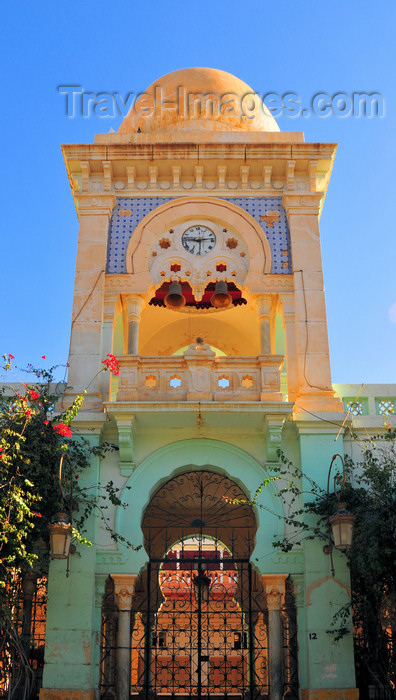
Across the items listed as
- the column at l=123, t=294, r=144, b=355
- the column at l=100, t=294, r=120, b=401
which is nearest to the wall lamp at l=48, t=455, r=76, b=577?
the column at l=100, t=294, r=120, b=401

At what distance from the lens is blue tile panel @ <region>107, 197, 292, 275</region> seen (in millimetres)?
14211

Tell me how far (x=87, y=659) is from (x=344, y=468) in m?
4.53

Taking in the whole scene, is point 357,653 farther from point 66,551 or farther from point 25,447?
point 25,447

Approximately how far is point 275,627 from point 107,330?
5.45 meters

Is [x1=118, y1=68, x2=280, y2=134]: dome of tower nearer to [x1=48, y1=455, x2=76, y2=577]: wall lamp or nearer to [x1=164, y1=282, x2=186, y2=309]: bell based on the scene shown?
[x1=164, y1=282, x2=186, y2=309]: bell

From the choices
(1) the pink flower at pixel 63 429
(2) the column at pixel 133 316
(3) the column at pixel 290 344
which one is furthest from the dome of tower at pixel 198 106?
(1) the pink flower at pixel 63 429

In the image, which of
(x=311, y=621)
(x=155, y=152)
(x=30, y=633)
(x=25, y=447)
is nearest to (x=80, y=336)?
(x=25, y=447)

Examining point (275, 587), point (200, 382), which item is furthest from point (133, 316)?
point (275, 587)

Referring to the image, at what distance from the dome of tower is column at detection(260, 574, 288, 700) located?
857 centimetres

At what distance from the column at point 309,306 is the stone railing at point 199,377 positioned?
593 mm

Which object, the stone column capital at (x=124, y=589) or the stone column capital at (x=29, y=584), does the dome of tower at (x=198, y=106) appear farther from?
the stone column capital at (x=29, y=584)

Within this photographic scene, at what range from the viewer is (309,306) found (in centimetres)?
1363

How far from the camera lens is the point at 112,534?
11992 mm

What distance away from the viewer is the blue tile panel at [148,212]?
46.6ft
